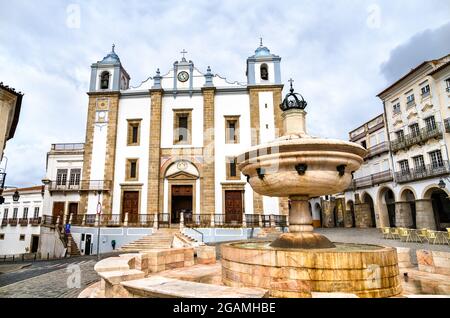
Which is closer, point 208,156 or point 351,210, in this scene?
point 208,156

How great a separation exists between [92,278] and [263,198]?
1536 cm

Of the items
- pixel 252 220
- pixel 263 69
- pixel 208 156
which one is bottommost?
pixel 252 220

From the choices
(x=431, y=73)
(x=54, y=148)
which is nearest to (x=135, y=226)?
(x=54, y=148)

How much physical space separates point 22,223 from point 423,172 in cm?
3694

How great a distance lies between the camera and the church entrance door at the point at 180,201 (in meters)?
22.0

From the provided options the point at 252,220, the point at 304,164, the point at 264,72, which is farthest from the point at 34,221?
the point at 304,164

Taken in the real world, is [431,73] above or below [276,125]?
above

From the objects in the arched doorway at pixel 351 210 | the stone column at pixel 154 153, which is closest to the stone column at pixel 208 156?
the stone column at pixel 154 153

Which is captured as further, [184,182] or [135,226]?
[184,182]

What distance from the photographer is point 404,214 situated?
2277cm

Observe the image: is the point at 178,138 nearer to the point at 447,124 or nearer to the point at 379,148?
the point at 379,148

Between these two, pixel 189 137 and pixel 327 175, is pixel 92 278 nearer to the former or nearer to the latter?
pixel 327 175

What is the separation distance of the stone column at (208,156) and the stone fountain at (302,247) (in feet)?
51.3

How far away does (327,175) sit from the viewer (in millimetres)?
5094
